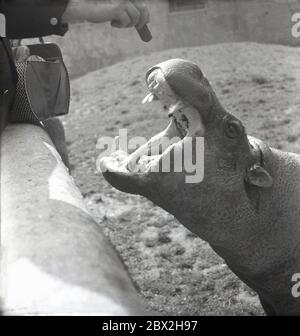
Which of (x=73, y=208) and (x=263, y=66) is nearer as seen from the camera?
(x=73, y=208)

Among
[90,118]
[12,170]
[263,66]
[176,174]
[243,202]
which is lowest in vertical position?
[90,118]

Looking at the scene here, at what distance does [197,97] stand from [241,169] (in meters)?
0.45

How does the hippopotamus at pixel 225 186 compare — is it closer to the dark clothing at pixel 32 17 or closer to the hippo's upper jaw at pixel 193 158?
the hippo's upper jaw at pixel 193 158

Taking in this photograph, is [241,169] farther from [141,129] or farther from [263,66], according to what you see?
[263,66]

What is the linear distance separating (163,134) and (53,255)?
1.50 m

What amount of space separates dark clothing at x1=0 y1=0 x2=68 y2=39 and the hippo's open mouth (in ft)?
1.85

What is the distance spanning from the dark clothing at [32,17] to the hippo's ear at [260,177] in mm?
1265

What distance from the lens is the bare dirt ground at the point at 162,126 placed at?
172 inches

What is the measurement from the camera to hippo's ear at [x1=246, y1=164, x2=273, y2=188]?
2979 millimetres

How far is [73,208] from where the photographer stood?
221cm

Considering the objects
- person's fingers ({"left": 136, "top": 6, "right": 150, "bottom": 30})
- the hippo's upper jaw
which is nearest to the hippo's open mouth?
the hippo's upper jaw

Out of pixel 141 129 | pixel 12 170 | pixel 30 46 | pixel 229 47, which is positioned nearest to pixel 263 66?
pixel 229 47

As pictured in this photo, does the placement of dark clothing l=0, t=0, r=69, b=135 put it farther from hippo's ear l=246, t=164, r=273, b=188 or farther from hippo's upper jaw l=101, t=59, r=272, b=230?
hippo's ear l=246, t=164, r=273, b=188

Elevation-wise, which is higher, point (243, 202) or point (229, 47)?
point (243, 202)
